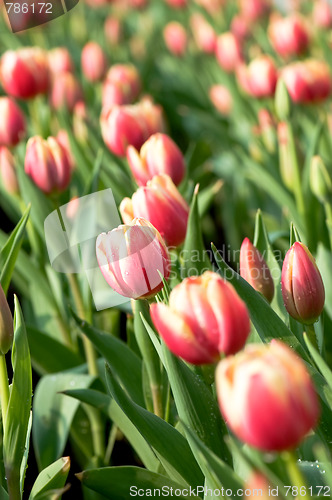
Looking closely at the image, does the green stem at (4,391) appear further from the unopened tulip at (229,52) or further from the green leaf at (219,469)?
the unopened tulip at (229,52)

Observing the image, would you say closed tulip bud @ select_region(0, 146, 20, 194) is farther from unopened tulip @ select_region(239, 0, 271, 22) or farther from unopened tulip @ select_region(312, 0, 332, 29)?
unopened tulip @ select_region(239, 0, 271, 22)

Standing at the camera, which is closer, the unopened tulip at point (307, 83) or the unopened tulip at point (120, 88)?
the unopened tulip at point (307, 83)

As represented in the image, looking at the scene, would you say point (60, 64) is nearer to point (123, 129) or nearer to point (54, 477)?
point (123, 129)

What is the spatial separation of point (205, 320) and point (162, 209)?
11.9 inches

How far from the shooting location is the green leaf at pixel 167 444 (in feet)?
2.39

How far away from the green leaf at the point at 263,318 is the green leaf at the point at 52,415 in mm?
417

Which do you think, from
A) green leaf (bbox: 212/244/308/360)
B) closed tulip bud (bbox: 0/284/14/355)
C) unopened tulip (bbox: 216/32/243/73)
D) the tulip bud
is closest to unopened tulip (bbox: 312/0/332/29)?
unopened tulip (bbox: 216/32/243/73)

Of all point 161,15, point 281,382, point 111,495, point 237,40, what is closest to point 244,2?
point 237,40

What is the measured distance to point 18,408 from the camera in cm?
75

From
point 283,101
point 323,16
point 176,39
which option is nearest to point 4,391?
point 283,101

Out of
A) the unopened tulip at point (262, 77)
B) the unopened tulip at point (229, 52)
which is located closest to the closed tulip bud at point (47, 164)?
the unopened tulip at point (262, 77)

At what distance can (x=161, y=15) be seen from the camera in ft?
12.6

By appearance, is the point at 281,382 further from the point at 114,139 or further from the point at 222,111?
the point at 222,111

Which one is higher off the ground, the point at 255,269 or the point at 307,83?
the point at 255,269
